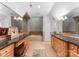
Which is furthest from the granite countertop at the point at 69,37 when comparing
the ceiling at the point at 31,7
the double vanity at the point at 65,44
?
the ceiling at the point at 31,7

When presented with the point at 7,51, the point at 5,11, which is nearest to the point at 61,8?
the point at 5,11

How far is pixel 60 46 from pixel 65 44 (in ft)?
0.47

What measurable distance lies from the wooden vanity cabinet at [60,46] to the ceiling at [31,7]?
0.50 meters

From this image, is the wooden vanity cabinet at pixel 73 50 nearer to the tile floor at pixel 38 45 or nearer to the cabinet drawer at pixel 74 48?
the cabinet drawer at pixel 74 48

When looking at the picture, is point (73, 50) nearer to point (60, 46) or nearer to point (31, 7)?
point (60, 46)

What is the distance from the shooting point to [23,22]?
80.7 inches

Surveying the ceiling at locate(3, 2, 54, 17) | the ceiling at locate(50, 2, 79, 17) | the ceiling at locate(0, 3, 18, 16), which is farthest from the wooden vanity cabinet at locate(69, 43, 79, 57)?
the ceiling at locate(0, 3, 18, 16)

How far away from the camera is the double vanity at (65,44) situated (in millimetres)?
1832

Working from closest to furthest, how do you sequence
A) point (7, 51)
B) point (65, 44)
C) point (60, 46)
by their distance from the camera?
point (7, 51) → point (65, 44) → point (60, 46)

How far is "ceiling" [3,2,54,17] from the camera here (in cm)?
195

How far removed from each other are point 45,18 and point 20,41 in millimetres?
601

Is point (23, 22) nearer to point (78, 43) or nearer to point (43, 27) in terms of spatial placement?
point (43, 27)

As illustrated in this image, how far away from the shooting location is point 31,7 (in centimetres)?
205

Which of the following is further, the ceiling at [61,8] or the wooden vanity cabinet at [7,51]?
the ceiling at [61,8]
